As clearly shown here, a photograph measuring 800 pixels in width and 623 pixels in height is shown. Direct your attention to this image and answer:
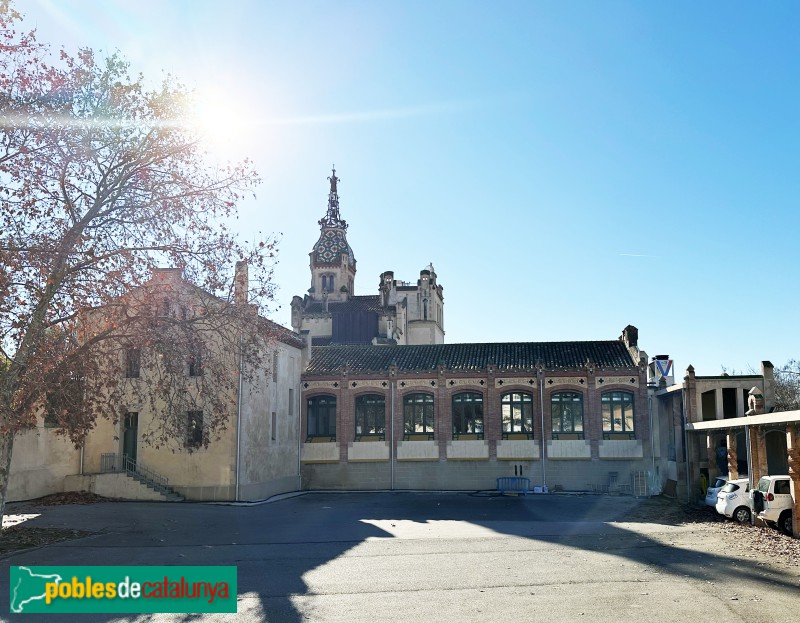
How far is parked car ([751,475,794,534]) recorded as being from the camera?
62.7ft

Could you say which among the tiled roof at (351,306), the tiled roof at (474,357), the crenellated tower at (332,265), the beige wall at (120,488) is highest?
the crenellated tower at (332,265)

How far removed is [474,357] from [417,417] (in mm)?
4588

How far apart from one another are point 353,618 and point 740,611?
5958 millimetres

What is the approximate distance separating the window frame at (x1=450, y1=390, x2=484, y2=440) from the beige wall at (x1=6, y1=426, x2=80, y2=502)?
17778mm

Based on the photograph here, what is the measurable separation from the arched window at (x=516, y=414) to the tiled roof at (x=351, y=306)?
2864 centimetres

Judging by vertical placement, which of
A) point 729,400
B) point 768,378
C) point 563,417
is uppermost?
point 768,378

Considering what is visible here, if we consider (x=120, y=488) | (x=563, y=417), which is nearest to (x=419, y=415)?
(x=563, y=417)

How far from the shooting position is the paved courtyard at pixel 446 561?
11.2m

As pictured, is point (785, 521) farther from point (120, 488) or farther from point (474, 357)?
point (120, 488)

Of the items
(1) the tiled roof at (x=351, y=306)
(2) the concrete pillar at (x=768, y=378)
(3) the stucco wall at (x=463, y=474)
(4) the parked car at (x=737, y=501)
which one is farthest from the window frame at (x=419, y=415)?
(1) the tiled roof at (x=351, y=306)

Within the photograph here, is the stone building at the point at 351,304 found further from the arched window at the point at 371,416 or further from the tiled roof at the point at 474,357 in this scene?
the arched window at the point at 371,416

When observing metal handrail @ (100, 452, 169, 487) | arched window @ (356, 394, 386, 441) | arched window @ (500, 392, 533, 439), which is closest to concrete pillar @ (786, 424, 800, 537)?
arched window @ (500, 392, 533, 439)

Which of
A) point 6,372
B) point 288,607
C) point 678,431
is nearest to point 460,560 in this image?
point 288,607

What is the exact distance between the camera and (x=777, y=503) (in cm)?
1919
